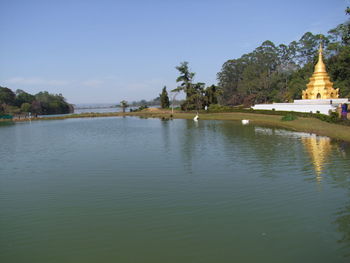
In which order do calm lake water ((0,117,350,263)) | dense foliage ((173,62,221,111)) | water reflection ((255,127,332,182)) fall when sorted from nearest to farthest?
calm lake water ((0,117,350,263))
water reflection ((255,127,332,182))
dense foliage ((173,62,221,111))

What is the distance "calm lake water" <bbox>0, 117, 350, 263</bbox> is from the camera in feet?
26.6

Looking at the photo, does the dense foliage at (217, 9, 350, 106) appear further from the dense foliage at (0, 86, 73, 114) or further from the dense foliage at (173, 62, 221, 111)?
the dense foliage at (0, 86, 73, 114)

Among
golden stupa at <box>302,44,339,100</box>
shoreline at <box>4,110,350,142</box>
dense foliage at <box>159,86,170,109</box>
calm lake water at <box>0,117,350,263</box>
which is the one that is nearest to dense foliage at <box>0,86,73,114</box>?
dense foliage at <box>159,86,170,109</box>

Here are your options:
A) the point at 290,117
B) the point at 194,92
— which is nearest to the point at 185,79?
the point at 194,92

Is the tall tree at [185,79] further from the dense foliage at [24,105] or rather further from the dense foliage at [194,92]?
the dense foliage at [24,105]

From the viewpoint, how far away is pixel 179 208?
11.1 m

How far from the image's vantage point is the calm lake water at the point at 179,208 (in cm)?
812

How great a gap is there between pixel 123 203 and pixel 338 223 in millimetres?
7806

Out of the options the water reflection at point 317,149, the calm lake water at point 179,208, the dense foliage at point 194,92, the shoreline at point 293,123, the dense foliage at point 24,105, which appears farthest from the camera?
the dense foliage at point 24,105

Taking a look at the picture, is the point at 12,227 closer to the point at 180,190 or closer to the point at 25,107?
the point at 180,190

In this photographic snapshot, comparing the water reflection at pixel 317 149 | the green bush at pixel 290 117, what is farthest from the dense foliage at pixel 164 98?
Answer: the water reflection at pixel 317 149

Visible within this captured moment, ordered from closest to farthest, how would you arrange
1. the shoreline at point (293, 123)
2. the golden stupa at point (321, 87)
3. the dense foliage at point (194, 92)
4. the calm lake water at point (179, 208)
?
A: the calm lake water at point (179, 208), the shoreline at point (293, 123), the golden stupa at point (321, 87), the dense foliage at point (194, 92)

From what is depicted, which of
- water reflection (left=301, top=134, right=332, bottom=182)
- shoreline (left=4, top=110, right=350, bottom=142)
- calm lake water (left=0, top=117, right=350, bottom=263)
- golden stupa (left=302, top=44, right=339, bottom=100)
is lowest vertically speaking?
calm lake water (left=0, top=117, right=350, bottom=263)

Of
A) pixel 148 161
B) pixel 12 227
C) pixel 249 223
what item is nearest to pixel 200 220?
pixel 249 223
